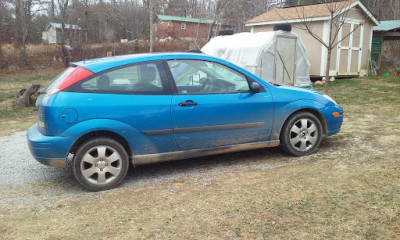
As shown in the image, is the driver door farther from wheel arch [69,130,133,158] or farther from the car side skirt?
wheel arch [69,130,133,158]

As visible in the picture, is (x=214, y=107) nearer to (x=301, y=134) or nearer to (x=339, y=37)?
(x=301, y=134)

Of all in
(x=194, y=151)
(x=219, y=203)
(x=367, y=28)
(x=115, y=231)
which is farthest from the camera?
(x=367, y=28)

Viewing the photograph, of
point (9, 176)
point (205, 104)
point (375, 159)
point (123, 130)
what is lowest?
point (9, 176)

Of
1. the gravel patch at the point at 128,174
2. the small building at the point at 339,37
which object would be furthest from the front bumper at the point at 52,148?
the small building at the point at 339,37

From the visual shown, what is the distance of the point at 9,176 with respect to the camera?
174 inches

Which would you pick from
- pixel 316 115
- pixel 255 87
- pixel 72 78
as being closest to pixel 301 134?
pixel 316 115

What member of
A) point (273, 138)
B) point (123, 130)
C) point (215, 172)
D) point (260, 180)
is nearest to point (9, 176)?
point (123, 130)

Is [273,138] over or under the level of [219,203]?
over

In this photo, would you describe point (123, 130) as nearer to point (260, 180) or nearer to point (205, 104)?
point (205, 104)

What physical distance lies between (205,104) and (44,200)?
2.09 meters

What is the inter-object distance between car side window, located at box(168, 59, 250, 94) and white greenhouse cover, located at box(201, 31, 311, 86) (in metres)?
8.59

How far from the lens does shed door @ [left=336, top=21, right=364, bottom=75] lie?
16.0 m

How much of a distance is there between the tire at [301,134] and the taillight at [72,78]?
2.69 m

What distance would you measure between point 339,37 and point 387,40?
765 cm
